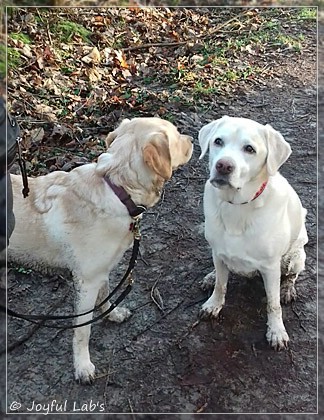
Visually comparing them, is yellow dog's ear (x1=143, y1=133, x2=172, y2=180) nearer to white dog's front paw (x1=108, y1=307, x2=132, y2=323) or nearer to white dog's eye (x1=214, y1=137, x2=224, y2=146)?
white dog's eye (x1=214, y1=137, x2=224, y2=146)

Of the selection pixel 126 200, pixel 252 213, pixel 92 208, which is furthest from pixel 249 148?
pixel 92 208

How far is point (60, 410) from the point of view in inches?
109

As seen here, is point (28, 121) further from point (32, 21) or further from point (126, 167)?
point (126, 167)

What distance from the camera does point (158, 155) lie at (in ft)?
8.37

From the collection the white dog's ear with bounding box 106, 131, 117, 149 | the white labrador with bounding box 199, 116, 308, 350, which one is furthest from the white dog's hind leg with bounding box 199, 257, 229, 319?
the white dog's ear with bounding box 106, 131, 117, 149

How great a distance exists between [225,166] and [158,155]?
269mm

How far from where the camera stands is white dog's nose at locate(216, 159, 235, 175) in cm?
255

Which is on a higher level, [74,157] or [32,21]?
[32,21]

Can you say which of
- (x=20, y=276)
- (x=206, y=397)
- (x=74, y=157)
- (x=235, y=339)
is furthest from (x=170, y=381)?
(x=74, y=157)

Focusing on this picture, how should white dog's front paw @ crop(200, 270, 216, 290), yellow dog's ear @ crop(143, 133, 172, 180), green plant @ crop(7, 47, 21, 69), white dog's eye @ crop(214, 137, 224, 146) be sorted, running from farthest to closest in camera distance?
1. white dog's front paw @ crop(200, 270, 216, 290)
2. green plant @ crop(7, 47, 21, 69)
3. white dog's eye @ crop(214, 137, 224, 146)
4. yellow dog's ear @ crop(143, 133, 172, 180)

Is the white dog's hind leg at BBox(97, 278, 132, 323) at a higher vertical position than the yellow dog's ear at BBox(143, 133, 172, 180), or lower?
lower

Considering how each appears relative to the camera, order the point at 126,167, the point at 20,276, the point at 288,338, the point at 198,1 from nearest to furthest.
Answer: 1. the point at 126,167
2. the point at 198,1
3. the point at 288,338
4. the point at 20,276

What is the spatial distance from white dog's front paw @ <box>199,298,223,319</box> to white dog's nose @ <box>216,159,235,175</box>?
0.89 m

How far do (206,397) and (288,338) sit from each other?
0.52 m
